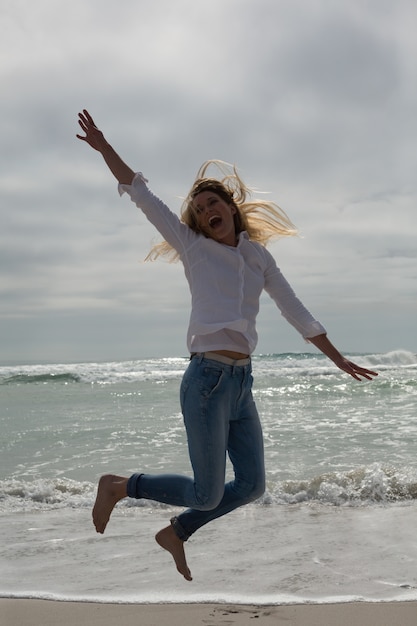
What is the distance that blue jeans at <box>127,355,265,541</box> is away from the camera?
304 centimetres

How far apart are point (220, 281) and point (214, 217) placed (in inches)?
14.1

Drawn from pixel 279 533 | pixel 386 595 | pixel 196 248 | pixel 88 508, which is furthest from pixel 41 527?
pixel 196 248

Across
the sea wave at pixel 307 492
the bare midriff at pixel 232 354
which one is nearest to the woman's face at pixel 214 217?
the bare midriff at pixel 232 354

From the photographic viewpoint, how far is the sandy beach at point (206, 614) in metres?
3.33

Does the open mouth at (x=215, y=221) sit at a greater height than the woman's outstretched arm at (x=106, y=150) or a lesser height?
lesser

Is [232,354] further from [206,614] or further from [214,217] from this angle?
[206,614]

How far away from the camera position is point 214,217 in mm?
3318

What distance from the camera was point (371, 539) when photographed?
4.94 meters

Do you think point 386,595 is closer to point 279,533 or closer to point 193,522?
point 193,522

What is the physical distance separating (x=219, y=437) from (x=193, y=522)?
1.89 feet

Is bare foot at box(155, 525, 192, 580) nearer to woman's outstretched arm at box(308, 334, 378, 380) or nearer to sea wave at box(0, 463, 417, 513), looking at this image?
woman's outstretched arm at box(308, 334, 378, 380)

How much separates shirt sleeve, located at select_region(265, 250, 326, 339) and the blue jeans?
17.0 inches

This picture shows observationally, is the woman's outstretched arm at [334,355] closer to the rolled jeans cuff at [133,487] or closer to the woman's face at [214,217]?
the woman's face at [214,217]

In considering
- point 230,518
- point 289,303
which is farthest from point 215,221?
point 230,518
